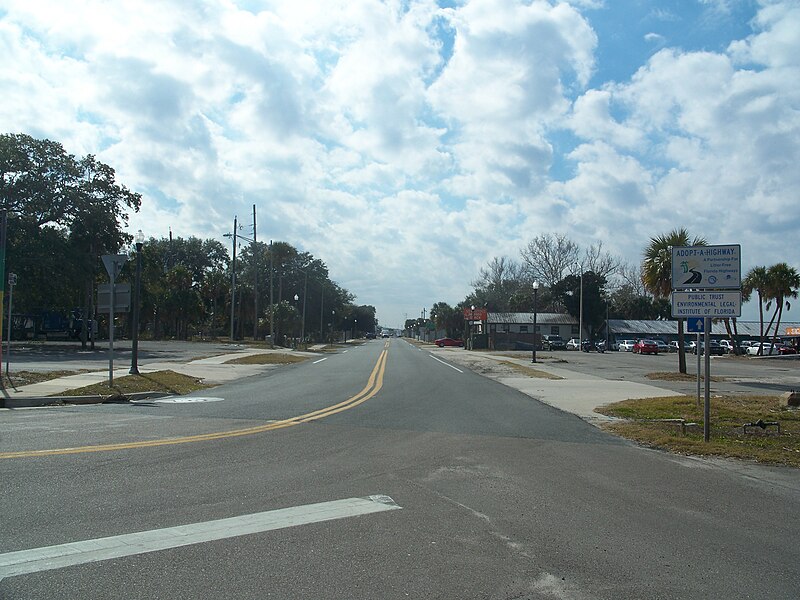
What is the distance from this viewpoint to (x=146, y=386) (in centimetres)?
1894

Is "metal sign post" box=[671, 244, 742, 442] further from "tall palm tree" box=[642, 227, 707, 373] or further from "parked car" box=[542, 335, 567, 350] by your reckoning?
"parked car" box=[542, 335, 567, 350]

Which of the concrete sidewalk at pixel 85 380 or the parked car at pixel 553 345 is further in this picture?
the parked car at pixel 553 345

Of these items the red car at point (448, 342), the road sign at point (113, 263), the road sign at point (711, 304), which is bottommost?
the red car at point (448, 342)

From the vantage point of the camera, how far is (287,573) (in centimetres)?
505

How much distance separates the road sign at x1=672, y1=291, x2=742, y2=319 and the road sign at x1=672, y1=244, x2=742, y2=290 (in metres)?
0.17

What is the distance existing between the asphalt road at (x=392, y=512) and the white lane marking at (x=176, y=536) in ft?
0.14

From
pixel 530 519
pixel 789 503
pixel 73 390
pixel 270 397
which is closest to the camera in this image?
pixel 530 519

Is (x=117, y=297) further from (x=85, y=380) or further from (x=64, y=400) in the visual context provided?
(x=64, y=400)

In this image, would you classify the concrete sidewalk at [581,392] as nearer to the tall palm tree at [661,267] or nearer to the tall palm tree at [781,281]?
the tall palm tree at [661,267]

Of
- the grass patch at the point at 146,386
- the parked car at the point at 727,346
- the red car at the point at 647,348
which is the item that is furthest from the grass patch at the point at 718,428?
the parked car at the point at 727,346

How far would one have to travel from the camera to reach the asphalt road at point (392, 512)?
4961mm

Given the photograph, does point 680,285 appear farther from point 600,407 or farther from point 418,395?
point 418,395

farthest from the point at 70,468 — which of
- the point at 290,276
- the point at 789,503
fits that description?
the point at 290,276

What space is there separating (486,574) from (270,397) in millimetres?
13688
